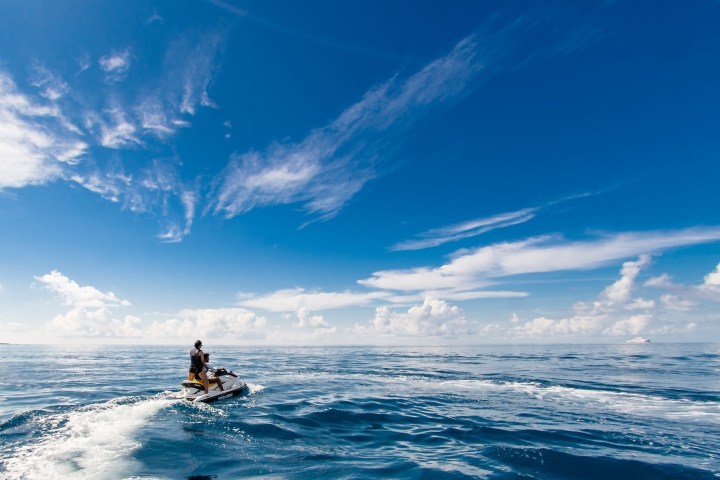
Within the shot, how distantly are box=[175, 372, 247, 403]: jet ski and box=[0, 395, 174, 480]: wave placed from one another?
2149 mm

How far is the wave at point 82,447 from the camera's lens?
444 inches

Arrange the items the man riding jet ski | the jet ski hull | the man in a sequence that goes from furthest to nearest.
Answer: the man < the man riding jet ski < the jet ski hull

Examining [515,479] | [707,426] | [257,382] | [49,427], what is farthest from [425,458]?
[257,382]

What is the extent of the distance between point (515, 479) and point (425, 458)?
3.20m

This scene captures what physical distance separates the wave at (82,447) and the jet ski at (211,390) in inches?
84.6

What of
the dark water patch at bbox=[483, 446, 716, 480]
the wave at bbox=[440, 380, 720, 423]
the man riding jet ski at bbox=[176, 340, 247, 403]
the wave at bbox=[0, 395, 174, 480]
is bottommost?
the wave at bbox=[440, 380, 720, 423]

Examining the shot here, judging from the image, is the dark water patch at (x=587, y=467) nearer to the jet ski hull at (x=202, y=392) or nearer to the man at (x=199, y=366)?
the jet ski hull at (x=202, y=392)

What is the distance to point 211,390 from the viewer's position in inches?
919

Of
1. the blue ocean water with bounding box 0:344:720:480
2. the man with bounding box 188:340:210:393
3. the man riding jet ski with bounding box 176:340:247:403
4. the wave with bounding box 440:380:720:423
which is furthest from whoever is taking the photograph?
the man with bounding box 188:340:210:393

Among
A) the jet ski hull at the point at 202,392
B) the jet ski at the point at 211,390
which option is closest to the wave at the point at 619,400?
the jet ski at the point at 211,390

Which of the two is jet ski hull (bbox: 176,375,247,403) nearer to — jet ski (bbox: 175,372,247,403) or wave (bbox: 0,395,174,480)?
jet ski (bbox: 175,372,247,403)

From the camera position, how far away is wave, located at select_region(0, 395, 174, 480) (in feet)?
A: 37.0

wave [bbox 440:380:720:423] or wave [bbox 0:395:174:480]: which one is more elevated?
wave [bbox 0:395:174:480]

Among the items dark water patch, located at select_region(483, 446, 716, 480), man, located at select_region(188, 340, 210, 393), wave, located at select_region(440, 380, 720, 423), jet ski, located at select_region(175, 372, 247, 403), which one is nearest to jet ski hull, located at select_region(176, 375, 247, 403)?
jet ski, located at select_region(175, 372, 247, 403)
